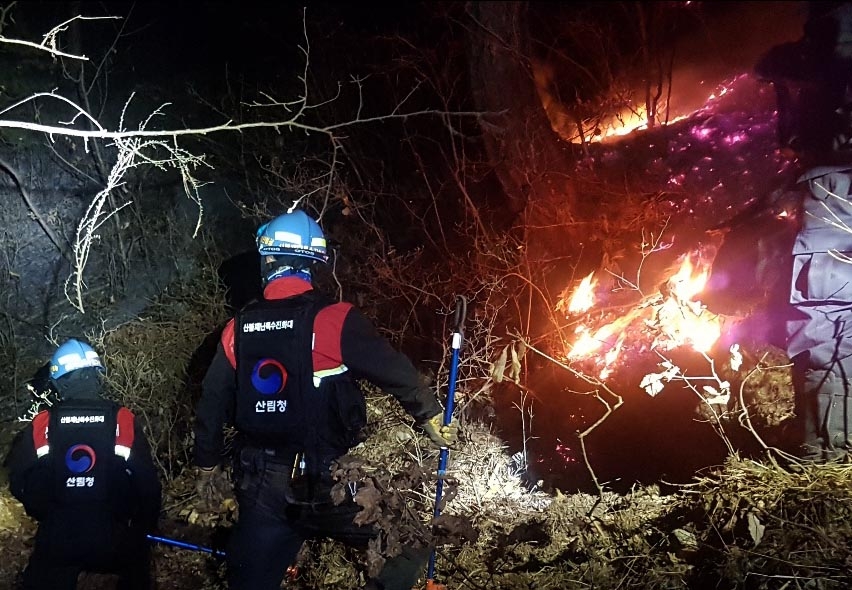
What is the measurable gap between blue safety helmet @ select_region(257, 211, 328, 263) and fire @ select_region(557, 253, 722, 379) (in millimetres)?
2940

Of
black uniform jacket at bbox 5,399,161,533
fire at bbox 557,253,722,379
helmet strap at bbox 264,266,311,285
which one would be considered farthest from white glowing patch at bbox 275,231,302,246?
fire at bbox 557,253,722,379

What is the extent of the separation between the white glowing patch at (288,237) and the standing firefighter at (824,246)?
3.81 m

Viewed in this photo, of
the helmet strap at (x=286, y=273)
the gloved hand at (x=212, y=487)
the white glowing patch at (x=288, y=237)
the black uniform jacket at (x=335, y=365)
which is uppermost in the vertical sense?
the white glowing patch at (x=288, y=237)

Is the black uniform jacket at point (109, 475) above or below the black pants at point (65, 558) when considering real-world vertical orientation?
above

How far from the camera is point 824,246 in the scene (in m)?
4.39

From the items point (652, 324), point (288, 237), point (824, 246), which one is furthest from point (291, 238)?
point (824, 246)

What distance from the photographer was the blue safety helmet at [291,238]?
3416mm

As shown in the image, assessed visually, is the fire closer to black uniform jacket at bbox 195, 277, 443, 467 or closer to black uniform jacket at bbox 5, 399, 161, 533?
black uniform jacket at bbox 195, 277, 443, 467

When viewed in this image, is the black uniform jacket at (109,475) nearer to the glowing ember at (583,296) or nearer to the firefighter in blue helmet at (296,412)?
the firefighter in blue helmet at (296,412)

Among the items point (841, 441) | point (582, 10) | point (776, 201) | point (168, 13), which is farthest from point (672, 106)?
point (168, 13)

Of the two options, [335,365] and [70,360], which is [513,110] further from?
[70,360]

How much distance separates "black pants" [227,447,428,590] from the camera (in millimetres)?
3111

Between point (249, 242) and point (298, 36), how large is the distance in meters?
3.63

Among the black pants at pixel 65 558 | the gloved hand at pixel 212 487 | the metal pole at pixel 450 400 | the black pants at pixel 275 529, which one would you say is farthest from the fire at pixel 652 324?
the black pants at pixel 65 558
